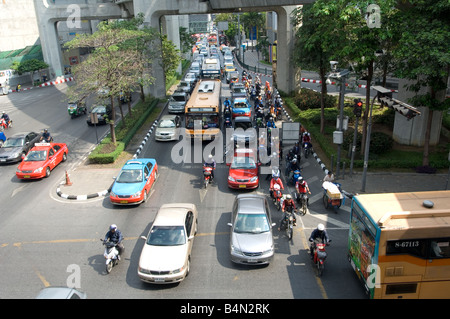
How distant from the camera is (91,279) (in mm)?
12852

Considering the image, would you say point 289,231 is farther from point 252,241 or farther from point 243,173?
point 243,173

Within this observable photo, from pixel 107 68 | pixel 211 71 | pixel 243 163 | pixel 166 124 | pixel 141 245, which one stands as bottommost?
pixel 141 245

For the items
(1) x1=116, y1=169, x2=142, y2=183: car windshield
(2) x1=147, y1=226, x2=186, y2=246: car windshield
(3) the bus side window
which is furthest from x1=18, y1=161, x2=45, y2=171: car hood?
(3) the bus side window

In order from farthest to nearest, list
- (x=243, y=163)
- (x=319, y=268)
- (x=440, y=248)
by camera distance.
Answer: (x=243, y=163), (x=319, y=268), (x=440, y=248)

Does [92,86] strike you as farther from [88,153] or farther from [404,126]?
[404,126]

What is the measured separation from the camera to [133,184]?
1834 cm

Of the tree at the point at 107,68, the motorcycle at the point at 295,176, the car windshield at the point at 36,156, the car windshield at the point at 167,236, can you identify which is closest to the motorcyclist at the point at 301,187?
the motorcycle at the point at 295,176

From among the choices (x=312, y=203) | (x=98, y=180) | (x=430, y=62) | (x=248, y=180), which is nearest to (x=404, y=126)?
(x=430, y=62)

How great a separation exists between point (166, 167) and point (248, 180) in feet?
20.7

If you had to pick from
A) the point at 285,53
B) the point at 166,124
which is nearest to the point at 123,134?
the point at 166,124

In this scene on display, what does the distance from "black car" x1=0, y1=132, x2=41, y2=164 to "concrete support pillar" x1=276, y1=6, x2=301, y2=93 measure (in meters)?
25.1

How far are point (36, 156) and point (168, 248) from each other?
43.6 ft

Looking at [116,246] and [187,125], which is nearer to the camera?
[116,246]

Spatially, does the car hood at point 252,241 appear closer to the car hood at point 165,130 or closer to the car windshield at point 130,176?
the car windshield at point 130,176
